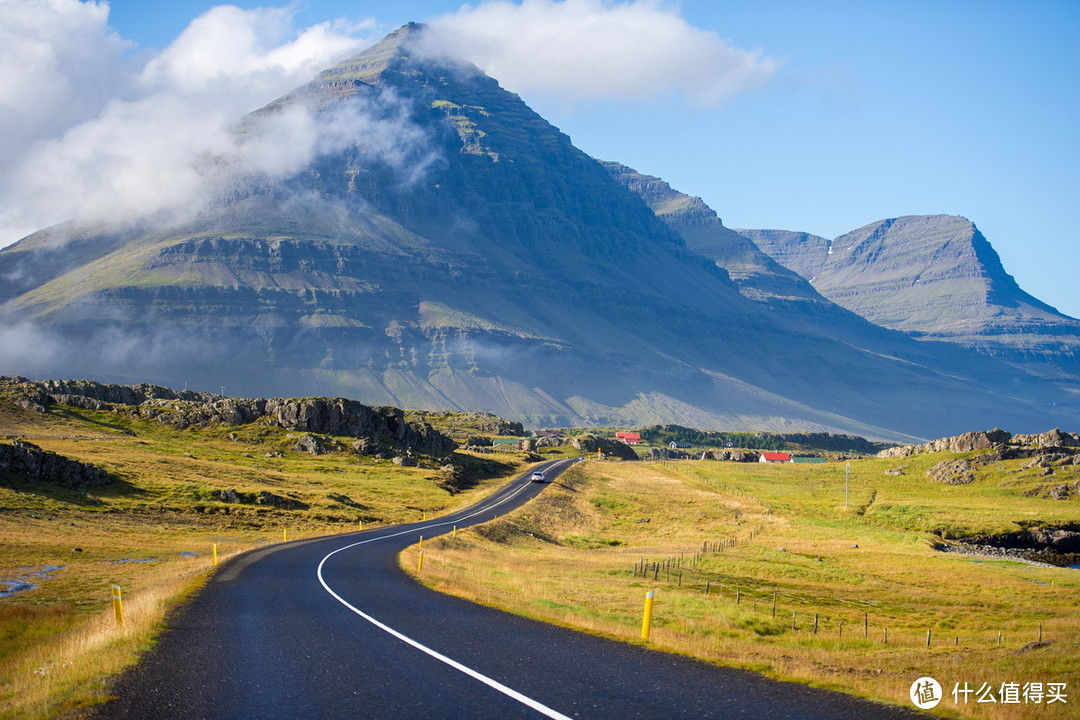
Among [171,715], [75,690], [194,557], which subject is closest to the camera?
[171,715]

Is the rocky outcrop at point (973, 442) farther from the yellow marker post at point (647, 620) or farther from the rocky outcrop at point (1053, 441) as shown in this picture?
the yellow marker post at point (647, 620)

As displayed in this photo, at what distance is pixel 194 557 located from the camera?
1801 inches

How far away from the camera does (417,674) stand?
1574 cm

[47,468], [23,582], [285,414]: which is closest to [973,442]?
[285,414]

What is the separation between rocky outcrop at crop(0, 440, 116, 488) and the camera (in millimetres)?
67750

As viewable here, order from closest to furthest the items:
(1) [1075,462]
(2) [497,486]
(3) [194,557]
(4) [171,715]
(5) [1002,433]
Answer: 1. (4) [171,715]
2. (3) [194,557]
3. (2) [497,486]
4. (1) [1075,462]
5. (5) [1002,433]

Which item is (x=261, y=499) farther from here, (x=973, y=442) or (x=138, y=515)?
(x=973, y=442)

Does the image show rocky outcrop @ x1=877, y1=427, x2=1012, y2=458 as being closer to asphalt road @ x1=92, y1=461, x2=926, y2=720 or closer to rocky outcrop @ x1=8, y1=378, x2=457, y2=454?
rocky outcrop @ x1=8, y1=378, x2=457, y2=454

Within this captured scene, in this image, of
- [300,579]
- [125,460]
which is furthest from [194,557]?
[125,460]

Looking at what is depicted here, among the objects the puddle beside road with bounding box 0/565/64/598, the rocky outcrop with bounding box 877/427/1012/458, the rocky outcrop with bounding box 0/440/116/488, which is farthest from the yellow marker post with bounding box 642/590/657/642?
the rocky outcrop with bounding box 877/427/1012/458

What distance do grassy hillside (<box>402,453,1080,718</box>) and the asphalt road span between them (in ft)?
5.24

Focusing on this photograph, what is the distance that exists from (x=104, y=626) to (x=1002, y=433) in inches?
6846

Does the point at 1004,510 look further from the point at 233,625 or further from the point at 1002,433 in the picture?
the point at 233,625

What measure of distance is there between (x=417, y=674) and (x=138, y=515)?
2257 inches
